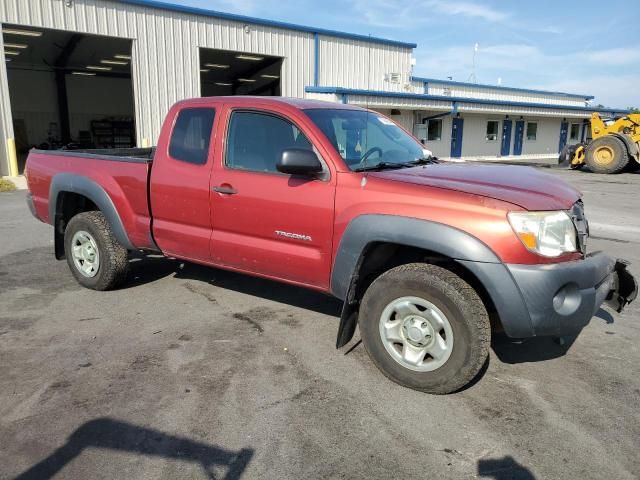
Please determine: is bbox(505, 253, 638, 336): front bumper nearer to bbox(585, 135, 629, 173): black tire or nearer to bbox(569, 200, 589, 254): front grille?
bbox(569, 200, 589, 254): front grille

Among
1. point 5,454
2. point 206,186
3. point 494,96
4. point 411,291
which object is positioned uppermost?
point 494,96

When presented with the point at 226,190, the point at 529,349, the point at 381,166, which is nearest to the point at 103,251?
the point at 226,190

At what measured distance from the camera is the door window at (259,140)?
3.97 meters

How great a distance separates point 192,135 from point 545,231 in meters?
2.99

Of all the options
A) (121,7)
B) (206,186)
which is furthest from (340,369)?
(121,7)

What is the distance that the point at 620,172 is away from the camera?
20859mm

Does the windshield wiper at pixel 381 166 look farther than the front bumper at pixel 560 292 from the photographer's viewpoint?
Yes

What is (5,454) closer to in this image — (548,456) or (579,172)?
(548,456)

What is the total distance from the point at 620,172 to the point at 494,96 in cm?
1915

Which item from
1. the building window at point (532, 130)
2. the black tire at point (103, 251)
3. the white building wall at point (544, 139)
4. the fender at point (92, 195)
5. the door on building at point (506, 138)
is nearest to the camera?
the fender at point (92, 195)

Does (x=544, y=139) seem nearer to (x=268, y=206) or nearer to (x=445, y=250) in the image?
(x=268, y=206)

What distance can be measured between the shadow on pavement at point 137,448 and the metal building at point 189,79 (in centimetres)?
1670

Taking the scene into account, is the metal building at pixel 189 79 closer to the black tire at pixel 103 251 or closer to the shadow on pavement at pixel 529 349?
the black tire at pixel 103 251

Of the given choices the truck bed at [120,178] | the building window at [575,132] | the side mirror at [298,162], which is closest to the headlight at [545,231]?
the side mirror at [298,162]
